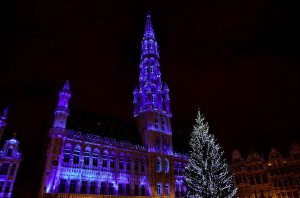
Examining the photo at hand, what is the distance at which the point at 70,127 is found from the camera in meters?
37.2

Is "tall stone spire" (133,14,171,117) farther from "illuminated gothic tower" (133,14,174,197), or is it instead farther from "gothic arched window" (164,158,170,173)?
"gothic arched window" (164,158,170,173)

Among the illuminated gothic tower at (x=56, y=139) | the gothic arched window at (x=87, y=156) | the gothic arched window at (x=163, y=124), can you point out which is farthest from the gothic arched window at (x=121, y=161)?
the gothic arched window at (x=163, y=124)

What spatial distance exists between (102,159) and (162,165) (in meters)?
11.9

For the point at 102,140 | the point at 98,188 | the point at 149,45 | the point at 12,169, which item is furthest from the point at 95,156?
the point at 149,45

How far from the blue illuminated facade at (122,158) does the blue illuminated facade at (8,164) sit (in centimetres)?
504

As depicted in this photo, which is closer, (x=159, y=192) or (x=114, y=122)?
(x=159, y=192)

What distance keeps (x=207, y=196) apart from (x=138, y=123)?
28.4 m

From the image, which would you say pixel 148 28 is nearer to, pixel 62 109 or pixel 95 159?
pixel 62 109

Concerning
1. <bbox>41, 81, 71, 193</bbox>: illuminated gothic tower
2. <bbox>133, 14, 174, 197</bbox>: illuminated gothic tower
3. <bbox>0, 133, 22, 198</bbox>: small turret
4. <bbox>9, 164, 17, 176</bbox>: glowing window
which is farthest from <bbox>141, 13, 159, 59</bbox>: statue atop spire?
<bbox>9, 164, 17, 176</bbox>: glowing window

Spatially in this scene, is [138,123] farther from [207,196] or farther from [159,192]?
[207,196]

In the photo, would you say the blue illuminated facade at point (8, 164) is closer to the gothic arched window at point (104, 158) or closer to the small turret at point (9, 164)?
the small turret at point (9, 164)

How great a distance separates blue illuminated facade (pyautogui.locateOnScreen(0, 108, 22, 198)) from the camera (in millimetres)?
30891

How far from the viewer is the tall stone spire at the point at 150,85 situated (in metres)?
47.9

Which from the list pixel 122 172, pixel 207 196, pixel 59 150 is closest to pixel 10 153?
pixel 59 150
